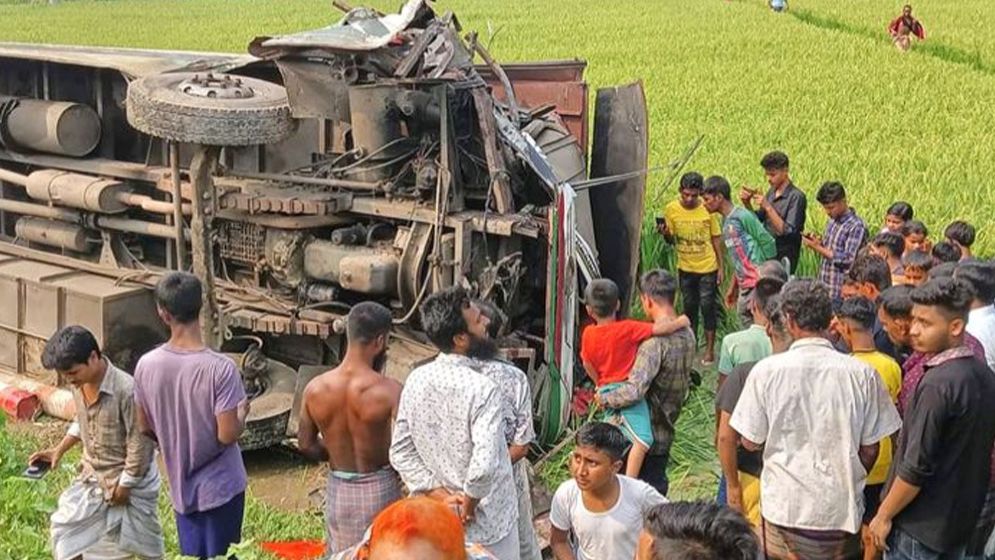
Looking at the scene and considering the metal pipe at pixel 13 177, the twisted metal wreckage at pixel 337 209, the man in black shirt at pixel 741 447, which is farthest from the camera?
the metal pipe at pixel 13 177

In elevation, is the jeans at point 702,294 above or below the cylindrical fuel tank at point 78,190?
below

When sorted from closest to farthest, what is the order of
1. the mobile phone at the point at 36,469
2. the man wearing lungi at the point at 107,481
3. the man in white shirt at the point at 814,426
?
the man in white shirt at the point at 814,426 < the man wearing lungi at the point at 107,481 < the mobile phone at the point at 36,469

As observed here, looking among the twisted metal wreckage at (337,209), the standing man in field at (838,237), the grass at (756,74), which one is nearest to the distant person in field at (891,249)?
the standing man in field at (838,237)

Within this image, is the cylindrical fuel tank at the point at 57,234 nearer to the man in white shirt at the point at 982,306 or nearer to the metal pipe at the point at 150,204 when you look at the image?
the metal pipe at the point at 150,204

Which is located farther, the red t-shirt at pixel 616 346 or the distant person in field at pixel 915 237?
the distant person in field at pixel 915 237

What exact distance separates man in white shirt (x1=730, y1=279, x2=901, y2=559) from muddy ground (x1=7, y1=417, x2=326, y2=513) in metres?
2.67

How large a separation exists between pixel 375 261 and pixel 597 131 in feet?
6.65

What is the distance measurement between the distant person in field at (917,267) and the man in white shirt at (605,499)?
2363 mm

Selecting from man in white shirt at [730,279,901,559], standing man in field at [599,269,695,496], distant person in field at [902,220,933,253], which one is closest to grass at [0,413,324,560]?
standing man in field at [599,269,695,496]

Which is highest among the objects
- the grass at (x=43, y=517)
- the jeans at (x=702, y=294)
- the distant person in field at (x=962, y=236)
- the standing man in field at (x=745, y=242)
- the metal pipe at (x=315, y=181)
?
the metal pipe at (x=315, y=181)

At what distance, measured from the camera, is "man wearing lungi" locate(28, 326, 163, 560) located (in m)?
4.49

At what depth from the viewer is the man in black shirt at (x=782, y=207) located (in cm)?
766

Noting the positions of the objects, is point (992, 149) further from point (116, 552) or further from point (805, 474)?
point (116, 552)

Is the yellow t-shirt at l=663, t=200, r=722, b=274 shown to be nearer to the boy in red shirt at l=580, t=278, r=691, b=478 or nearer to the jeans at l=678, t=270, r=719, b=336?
the jeans at l=678, t=270, r=719, b=336
